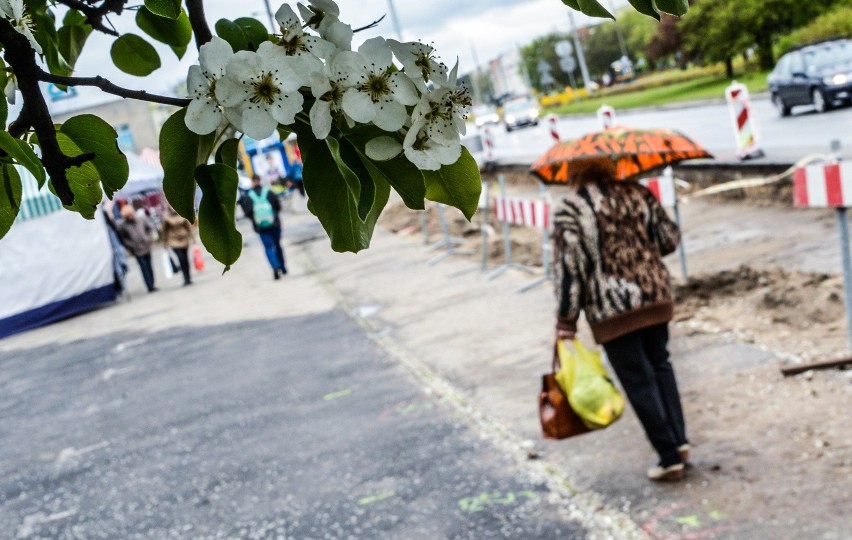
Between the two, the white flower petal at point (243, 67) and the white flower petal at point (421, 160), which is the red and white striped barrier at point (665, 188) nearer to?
the white flower petal at point (421, 160)

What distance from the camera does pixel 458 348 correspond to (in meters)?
9.49

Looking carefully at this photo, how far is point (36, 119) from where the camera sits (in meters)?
1.39

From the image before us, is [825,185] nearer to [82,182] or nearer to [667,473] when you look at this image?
[667,473]

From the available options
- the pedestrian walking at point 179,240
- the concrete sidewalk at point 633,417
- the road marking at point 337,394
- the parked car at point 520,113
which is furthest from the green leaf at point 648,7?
the parked car at point 520,113

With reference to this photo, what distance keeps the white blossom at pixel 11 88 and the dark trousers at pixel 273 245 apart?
49.6 feet

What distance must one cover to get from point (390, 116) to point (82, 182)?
0.52 meters

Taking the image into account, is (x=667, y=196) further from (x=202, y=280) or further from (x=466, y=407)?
(x=202, y=280)

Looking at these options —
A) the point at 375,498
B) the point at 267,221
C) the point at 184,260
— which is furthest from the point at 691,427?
the point at 184,260

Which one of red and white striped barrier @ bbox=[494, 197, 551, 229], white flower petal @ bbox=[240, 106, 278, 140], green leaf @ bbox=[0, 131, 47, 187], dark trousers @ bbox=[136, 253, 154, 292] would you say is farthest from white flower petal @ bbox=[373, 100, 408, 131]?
dark trousers @ bbox=[136, 253, 154, 292]

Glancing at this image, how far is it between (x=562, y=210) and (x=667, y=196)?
15.1 ft

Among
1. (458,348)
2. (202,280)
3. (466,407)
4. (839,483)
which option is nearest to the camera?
(839,483)

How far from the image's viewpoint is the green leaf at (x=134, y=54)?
5.98 feet

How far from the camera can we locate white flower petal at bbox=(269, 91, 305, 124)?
115 cm

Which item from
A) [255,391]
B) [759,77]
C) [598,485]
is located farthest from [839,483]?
[759,77]
